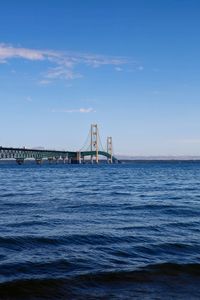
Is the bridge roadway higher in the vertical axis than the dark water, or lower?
higher

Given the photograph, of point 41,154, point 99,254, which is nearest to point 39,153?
point 41,154

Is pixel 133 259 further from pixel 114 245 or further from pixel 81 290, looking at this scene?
pixel 81 290

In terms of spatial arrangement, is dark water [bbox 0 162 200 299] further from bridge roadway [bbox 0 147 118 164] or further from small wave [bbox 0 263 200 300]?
bridge roadway [bbox 0 147 118 164]

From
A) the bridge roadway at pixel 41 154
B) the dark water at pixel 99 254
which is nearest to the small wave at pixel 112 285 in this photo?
the dark water at pixel 99 254

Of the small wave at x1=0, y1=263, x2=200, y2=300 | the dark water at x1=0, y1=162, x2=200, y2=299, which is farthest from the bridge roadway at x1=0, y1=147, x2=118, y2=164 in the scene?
the small wave at x1=0, y1=263, x2=200, y2=300

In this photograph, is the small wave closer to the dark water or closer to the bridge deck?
the dark water

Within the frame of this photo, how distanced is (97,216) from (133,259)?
703 cm

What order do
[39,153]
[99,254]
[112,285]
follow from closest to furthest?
[112,285]
[99,254]
[39,153]

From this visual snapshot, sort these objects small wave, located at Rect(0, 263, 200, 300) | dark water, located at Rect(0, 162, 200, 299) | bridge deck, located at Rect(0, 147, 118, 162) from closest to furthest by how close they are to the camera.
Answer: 1. small wave, located at Rect(0, 263, 200, 300)
2. dark water, located at Rect(0, 162, 200, 299)
3. bridge deck, located at Rect(0, 147, 118, 162)

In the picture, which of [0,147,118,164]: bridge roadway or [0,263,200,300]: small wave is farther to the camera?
[0,147,118,164]: bridge roadway

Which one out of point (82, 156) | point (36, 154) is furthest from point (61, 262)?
point (82, 156)

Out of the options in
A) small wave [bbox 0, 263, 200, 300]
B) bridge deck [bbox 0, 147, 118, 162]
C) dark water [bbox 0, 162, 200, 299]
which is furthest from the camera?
bridge deck [bbox 0, 147, 118, 162]

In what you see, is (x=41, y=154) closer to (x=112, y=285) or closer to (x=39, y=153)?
(x=39, y=153)

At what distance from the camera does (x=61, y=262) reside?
33.6 ft
